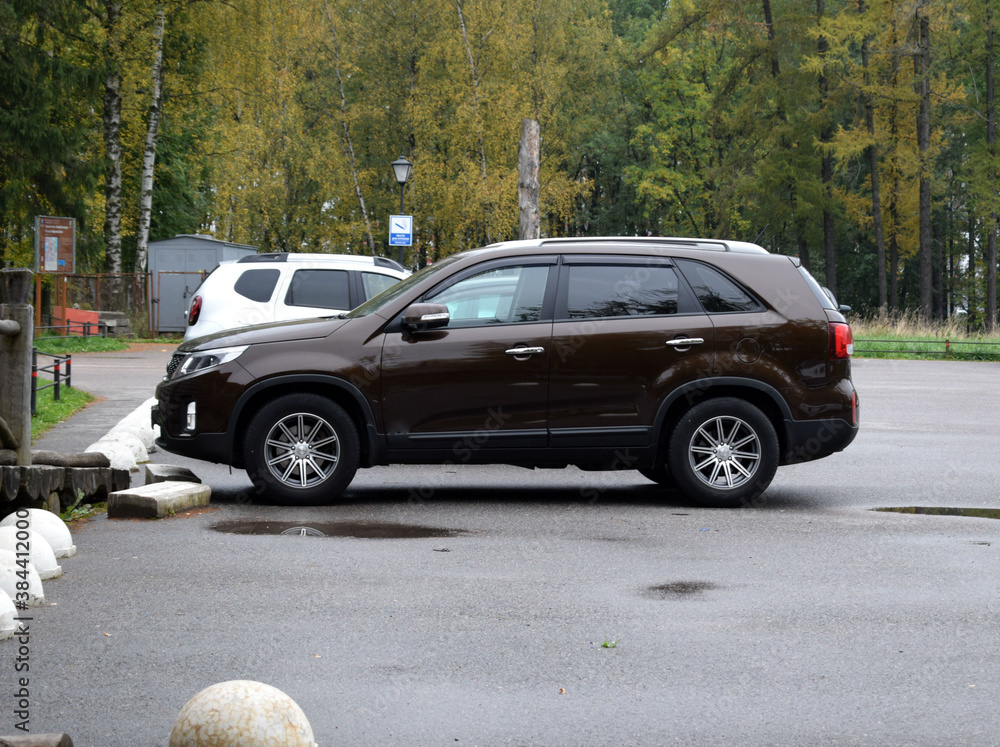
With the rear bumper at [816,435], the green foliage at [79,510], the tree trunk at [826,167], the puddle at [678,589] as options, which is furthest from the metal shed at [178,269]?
the puddle at [678,589]

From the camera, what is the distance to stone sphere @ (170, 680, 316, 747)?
3.43 meters

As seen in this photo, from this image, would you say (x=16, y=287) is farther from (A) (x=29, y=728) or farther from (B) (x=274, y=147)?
(B) (x=274, y=147)

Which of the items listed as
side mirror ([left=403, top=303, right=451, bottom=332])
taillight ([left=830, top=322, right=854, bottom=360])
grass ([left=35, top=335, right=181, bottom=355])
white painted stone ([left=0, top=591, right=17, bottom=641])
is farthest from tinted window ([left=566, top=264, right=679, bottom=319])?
grass ([left=35, top=335, right=181, bottom=355])

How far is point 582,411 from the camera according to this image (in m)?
8.94

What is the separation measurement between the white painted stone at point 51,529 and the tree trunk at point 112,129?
27741 mm

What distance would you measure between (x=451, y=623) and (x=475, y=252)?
172 inches

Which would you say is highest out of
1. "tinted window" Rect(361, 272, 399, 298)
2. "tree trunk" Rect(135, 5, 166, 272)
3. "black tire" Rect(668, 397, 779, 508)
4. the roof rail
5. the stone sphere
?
"tree trunk" Rect(135, 5, 166, 272)

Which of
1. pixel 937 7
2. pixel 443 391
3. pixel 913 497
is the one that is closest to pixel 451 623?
pixel 443 391

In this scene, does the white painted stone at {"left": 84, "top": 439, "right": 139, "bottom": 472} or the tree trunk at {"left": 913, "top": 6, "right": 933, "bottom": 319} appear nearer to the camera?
the white painted stone at {"left": 84, "top": 439, "right": 139, "bottom": 472}

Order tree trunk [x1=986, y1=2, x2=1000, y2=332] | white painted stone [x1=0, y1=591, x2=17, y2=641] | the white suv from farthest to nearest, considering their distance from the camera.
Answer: tree trunk [x1=986, y1=2, x2=1000, y2=332]
the white suv
white painted stone [x1=0, y1=591, x2=17, y2=641]

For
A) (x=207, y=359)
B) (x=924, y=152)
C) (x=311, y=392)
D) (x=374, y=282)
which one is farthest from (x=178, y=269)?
(x=311, y=392)

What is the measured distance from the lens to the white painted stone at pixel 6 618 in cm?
506

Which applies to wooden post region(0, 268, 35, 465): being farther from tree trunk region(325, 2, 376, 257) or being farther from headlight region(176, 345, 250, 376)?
tree trunk region(325, 2, 376, 257)

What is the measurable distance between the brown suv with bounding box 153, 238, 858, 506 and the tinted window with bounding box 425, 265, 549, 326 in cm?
1
